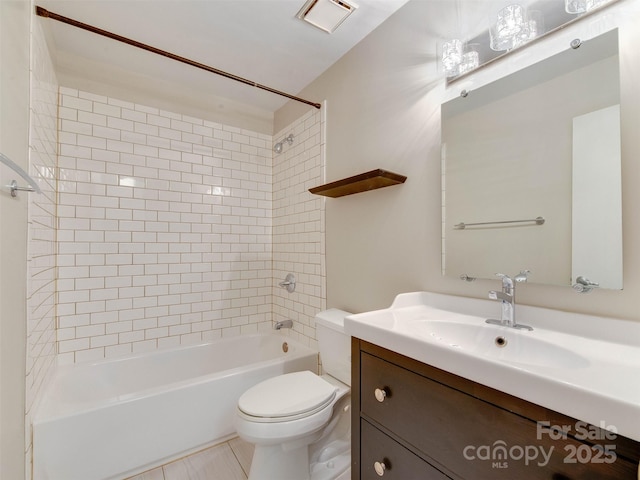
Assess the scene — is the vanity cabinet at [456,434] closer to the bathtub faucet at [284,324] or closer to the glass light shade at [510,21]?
the glass light shade at [510,21]

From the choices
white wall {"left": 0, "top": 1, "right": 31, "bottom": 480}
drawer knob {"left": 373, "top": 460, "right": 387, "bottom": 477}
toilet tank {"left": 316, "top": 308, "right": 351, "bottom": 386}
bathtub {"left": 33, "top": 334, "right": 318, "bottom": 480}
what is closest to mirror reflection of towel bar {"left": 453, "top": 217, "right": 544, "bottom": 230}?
toilet tank {"left": 316, "top": 308, "right": 351, "bottom": 386}

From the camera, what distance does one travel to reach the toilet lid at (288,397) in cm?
133

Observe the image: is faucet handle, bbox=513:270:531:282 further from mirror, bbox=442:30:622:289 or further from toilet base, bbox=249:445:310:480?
toilet base, bbox=249:445:310:480

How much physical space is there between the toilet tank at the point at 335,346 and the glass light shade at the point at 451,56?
1.35 m

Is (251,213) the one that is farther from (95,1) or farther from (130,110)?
(95,1)

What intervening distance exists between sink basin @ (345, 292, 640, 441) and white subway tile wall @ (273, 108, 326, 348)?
98cm

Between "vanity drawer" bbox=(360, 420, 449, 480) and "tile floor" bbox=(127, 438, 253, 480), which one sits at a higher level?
"vanity drawer" bbox=(360, 420, 449, 480)

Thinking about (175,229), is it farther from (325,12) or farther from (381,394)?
(381,394)

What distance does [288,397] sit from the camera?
4.71 feet

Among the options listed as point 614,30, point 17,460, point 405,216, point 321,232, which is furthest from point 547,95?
point 17,460

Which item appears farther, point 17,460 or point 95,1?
point 95,1

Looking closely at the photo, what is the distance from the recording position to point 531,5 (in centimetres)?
108

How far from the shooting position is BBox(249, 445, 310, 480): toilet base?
1374 mm

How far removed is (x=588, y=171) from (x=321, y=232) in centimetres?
149
